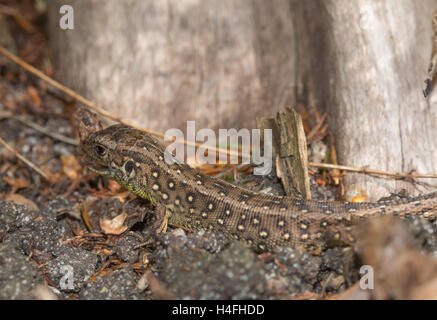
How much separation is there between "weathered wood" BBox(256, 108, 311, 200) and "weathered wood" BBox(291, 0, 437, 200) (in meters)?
0.61

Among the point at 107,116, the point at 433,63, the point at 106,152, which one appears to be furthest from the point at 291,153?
the point at 107,116

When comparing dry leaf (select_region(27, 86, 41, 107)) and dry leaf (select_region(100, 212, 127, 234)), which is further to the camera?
dry leaf (select_region(27, 86, 41, 107))

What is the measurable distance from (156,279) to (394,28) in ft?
12.7

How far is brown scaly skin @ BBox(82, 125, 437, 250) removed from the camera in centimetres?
411

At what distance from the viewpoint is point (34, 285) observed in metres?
3.58

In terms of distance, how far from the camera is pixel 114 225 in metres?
4.71

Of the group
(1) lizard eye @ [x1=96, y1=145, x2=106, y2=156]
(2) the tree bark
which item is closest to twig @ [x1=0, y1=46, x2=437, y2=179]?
(2) the tree bark

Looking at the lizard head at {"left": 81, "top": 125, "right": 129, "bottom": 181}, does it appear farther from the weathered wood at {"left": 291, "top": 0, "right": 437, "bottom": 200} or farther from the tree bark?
the weathered wood at {"left": 291, "top": 0, "right": 437, "bottom": 200}

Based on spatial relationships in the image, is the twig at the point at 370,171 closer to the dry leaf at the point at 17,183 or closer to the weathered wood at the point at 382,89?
the weathered wood at the point at 382,89

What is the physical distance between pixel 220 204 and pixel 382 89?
92.8 inches

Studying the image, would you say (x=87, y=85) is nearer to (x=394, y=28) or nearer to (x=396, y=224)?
(x=394, y=28)

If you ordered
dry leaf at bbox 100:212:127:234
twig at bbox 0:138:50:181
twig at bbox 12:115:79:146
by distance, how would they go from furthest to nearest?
twig at bbox 12:115:79:146
twig at bbox 0:138:50:181
dry leaf at bbox 100:212:127:234

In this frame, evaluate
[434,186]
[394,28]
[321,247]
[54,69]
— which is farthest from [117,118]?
[434,186]
